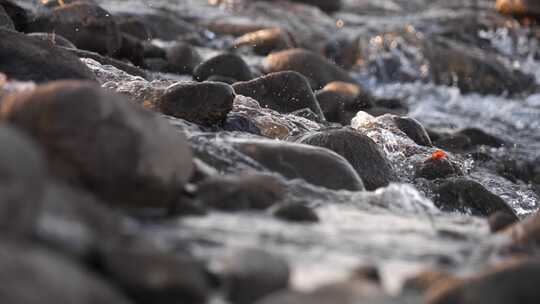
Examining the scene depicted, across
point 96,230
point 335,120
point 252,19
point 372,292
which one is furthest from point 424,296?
point 252,19

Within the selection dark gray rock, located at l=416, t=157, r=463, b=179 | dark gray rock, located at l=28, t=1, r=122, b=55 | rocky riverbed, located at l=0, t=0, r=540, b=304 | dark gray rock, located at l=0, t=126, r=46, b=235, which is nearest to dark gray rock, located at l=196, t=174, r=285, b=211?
rocky riverbed, located at l=0, t=0, r=540, b=304

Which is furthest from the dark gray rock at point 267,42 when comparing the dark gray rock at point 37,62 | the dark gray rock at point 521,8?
the dark gray rock at point 37,62

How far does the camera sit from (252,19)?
1440 cm

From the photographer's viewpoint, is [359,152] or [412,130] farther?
[412,130]

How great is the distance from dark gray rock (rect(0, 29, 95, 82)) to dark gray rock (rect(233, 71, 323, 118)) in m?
1.97

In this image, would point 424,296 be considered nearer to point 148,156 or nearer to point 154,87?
point 148,156

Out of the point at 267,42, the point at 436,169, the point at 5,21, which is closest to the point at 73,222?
the point at 436,169

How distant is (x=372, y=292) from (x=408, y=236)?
2.91 feet

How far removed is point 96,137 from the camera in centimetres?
277

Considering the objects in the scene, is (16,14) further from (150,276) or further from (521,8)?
(521,8)

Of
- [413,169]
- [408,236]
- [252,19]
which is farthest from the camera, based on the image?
[252,19]

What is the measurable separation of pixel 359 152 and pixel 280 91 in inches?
75.4

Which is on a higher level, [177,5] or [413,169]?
[413,169]

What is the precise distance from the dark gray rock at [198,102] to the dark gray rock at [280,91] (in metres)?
1.55
